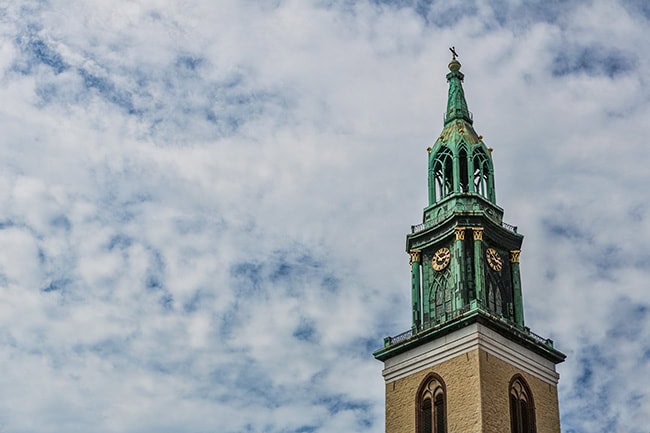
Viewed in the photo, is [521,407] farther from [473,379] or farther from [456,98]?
[456,98]

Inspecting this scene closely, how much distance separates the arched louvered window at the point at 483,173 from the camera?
73.2 m

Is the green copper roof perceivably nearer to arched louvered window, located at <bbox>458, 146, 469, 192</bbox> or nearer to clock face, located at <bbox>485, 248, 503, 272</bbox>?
arched louvered window, located at <bbox>458, 146, 469, 192</bbox>

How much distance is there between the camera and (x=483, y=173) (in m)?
74.0

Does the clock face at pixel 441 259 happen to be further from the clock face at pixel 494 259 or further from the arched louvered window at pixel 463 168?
the arched louvered window at pixel 463 168

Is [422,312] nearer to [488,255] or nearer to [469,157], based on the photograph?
[488,255]

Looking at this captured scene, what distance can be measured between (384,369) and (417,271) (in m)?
7.29

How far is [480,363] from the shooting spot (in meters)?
62.3

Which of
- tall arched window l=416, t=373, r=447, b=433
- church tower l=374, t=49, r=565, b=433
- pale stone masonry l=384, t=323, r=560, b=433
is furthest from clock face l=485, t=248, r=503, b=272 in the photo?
tall arched window l=416, t=373, r=447, b=433

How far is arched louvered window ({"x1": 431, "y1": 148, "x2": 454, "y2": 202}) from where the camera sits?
7319 centimetres

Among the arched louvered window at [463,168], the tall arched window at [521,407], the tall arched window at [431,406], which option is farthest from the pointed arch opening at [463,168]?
the tall arched window at [431,406]

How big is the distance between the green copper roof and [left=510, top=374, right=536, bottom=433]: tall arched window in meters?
21.6

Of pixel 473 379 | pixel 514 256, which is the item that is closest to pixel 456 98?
pixel 514 256

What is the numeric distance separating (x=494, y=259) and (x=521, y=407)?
10.6m

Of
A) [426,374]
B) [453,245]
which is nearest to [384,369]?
[426,374]
